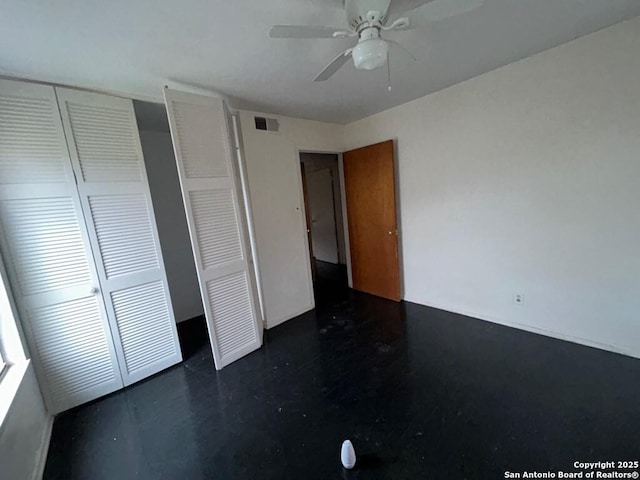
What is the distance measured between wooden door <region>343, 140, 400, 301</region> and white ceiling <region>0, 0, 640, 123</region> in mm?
976

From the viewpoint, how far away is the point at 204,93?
231 centimetres

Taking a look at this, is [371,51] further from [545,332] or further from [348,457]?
[545,332]

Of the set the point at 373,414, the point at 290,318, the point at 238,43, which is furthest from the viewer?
the point at 290,318

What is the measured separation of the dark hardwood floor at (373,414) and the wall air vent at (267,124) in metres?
2.25

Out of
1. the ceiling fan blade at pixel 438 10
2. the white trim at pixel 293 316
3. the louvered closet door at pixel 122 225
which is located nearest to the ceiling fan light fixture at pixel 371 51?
the ceiling fan blade at pixel 438 10

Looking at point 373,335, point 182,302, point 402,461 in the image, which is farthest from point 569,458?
point 182,302

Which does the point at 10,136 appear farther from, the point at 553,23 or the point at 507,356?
the point at 507,356

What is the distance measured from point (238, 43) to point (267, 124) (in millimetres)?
1272

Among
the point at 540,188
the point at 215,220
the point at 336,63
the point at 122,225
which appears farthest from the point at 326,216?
the point at 336,63

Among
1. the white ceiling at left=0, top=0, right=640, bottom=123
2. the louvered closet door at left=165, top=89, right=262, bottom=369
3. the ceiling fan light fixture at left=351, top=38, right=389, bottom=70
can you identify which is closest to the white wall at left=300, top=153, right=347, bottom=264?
the white ceiling at left=0, top=0, right=640, bottom=123

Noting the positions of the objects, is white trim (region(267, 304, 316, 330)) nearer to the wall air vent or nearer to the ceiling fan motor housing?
the wall air vent

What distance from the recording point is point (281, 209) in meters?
3.06

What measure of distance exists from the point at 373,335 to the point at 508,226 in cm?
161

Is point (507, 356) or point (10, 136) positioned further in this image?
point (507, 356)
